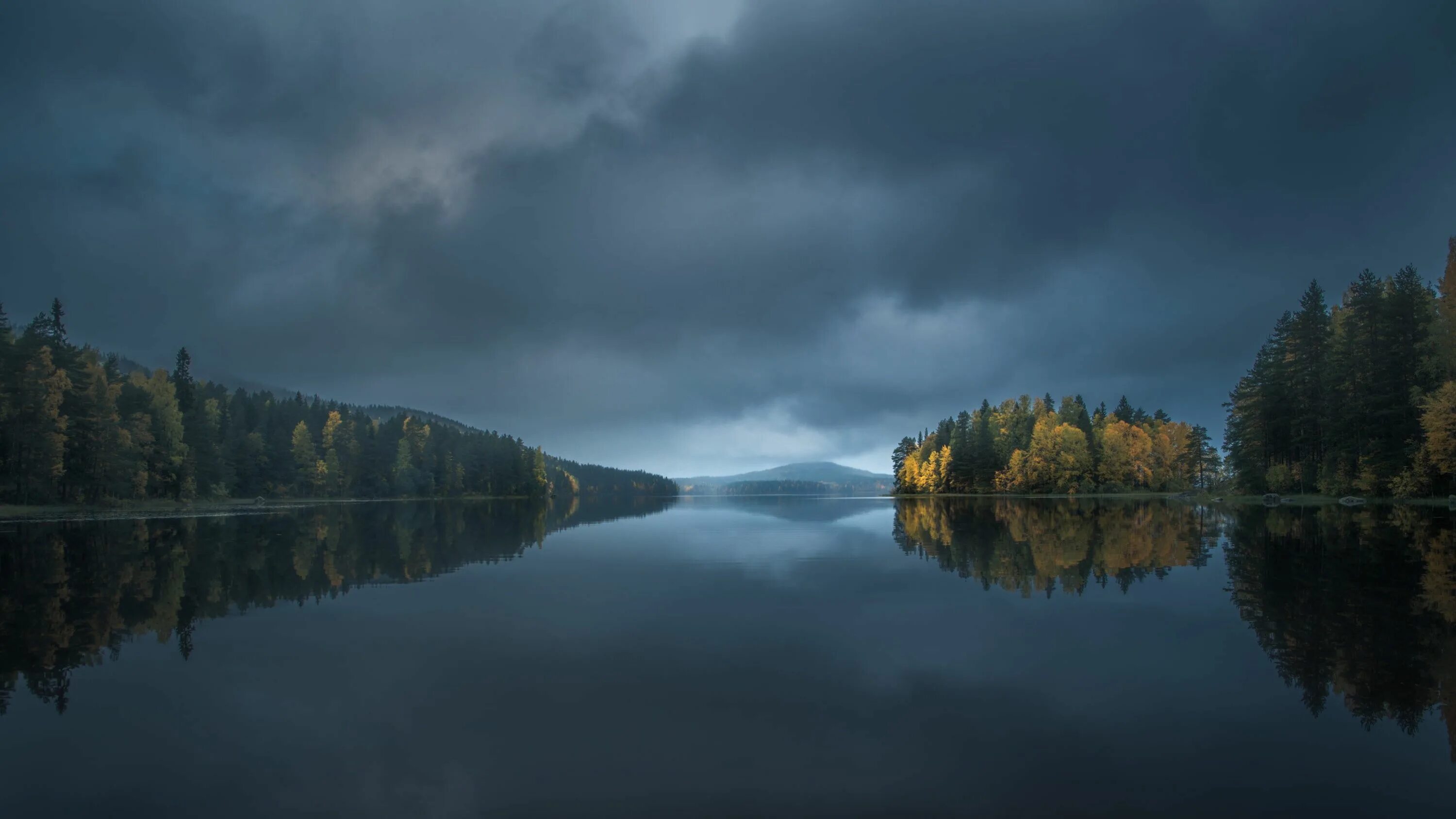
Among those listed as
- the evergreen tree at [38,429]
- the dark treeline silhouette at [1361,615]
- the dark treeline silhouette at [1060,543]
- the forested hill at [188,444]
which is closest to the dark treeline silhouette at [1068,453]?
the dark treeline silhouette at [1060,543]

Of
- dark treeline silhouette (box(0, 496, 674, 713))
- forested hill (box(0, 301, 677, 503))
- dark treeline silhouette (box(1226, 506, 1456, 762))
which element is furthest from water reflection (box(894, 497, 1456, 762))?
forested hill (box(0, 301, 677, 503))

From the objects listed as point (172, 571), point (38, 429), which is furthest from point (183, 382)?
point (172, 571)

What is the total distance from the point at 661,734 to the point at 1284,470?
→ 262 feet

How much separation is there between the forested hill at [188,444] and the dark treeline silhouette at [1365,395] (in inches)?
4197

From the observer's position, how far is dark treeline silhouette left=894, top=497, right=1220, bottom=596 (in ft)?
72.0

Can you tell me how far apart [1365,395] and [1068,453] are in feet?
159

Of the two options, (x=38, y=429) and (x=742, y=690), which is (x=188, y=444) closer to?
(x=38, y=429)

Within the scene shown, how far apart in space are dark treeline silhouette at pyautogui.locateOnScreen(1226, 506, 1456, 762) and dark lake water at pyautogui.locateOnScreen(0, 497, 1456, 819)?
0.32ft

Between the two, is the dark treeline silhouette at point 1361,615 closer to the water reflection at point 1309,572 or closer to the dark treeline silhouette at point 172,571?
the water reflection at point 1309,572

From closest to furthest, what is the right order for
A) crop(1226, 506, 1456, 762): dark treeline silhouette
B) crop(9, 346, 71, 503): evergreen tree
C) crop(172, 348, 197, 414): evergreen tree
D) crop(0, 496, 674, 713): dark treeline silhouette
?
crop(1226, 506, 1456, 762): dark treeline silhouette
crop(0, 496, 674, 713): dark treeline silhouette
crop(9, 346, 71, 503): evergreen tree
crop(172, 348, 197, 414): evergreen tree

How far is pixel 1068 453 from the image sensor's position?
101125 millimetres

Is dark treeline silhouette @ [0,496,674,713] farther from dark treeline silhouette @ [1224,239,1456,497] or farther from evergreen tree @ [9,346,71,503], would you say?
dark treeline silhouette @ [1224,239,1456,497]

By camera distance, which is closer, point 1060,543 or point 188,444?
point 1060,543

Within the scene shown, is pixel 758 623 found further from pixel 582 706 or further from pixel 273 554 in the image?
pixel 273 554
